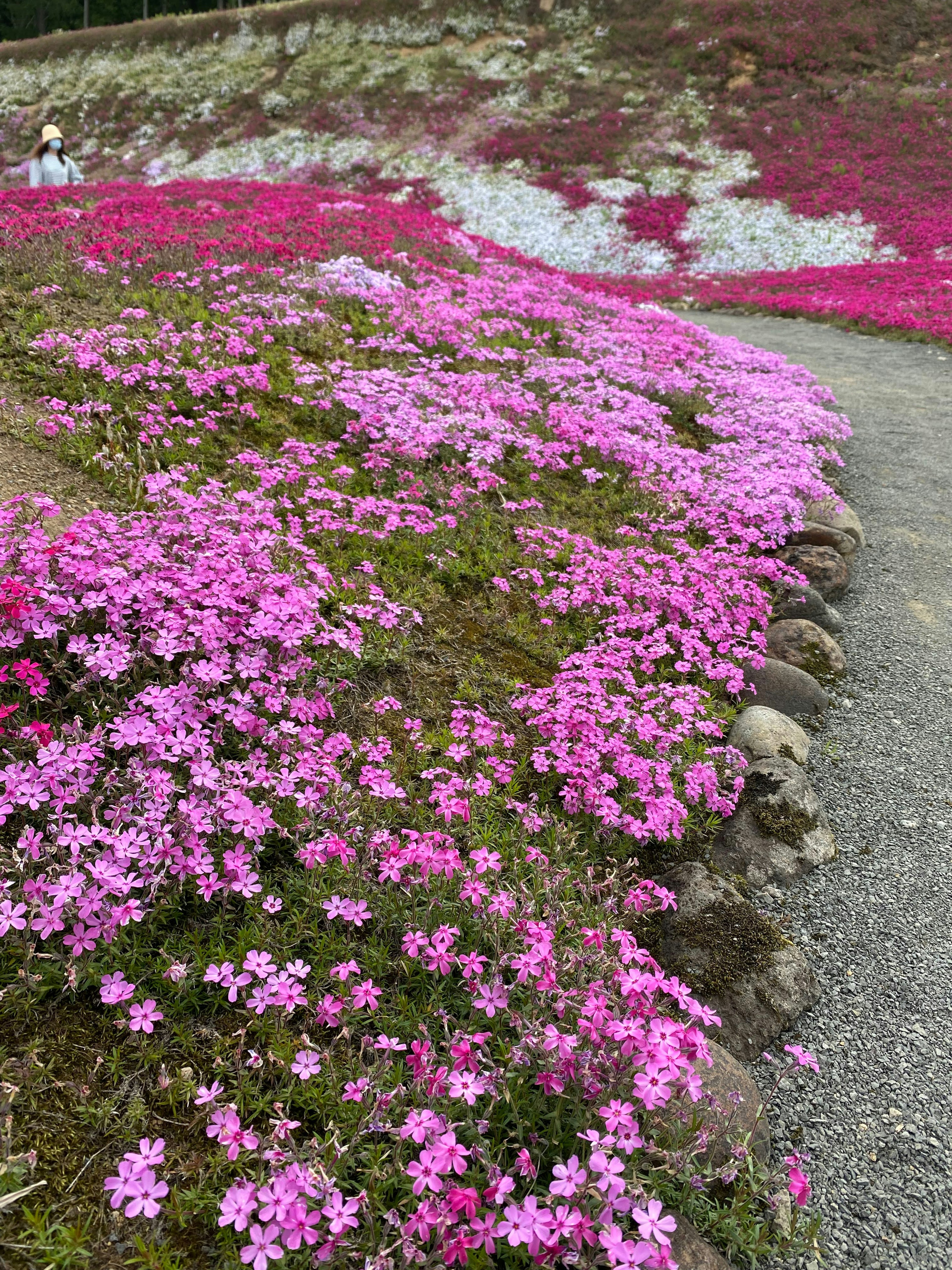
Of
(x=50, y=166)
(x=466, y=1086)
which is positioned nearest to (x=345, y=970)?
(x=466, y=1086)

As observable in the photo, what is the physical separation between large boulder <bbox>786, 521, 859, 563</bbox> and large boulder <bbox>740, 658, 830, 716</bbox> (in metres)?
3.12

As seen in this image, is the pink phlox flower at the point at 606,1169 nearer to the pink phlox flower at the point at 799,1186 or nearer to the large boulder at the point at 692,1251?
the large boulder at the point at 692,1251

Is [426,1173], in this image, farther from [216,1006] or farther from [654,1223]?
[216,1006]

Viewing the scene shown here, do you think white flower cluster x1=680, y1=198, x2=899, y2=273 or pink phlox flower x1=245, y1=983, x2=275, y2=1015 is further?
white flower cluster x1=680, y1=198, x2=899, y2=273

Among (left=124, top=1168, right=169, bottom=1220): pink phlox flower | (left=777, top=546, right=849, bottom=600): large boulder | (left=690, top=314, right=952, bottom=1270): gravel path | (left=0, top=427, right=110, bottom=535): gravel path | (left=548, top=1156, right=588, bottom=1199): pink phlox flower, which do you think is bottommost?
(left=690, top=314, right=952, bottom=1270): gravel path

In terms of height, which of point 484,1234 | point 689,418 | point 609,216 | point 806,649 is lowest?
point 806,649

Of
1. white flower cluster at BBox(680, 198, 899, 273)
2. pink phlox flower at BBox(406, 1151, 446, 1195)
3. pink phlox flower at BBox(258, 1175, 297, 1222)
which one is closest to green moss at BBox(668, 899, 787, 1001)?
pink phlox flower at BBox(406, 1151, 446, 1195)

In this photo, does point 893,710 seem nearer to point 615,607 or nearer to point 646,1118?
point 615,607

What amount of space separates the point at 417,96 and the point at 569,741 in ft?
183

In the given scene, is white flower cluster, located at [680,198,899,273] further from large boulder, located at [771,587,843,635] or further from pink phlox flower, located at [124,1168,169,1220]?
pink phlox flower, located at [124,1168,169,1220]

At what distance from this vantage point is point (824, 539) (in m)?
9.50

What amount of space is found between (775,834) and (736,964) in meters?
1.36

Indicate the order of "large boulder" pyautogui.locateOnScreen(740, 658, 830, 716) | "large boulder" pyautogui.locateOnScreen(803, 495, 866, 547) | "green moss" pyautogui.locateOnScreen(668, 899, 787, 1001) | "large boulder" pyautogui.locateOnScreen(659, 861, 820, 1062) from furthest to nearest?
"large boulder" pyautogui.locateOnScreen(803, 495, 866, 547)
"large boulder" pyautogui.locateOnScreen(740, 658, 830, 716)
"green moss" pyautogui.locateOnScreen(668, 899, 787, 1001)
"large boulder" pyautogui.locateOnScreen(659, 861, 820, 1062)

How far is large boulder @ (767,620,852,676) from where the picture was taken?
754cm
